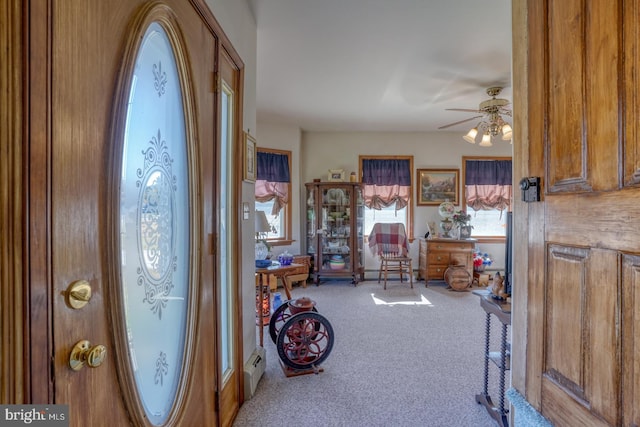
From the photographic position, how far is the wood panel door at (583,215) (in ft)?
2.33

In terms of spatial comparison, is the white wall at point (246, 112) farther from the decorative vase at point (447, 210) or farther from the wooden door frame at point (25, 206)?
the decorative vase at point (447, 210)

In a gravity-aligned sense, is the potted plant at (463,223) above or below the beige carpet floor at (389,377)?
above

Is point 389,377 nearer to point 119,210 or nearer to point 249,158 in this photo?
point 249,158

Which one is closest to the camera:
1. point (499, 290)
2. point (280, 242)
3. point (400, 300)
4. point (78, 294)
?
point (78, 294)

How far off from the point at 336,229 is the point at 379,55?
10.1 ft

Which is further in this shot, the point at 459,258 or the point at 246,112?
the point at 459,258

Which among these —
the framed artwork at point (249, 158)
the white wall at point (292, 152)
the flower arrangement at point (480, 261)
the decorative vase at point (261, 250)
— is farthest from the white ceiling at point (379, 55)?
the flower arrangement at point (480, 261)

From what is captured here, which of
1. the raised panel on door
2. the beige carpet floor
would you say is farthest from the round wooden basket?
the raised panel on door

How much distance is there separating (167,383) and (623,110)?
63.0 inches

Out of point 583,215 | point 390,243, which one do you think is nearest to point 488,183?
point 390,243

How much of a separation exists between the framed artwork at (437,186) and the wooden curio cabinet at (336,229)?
1.24 m

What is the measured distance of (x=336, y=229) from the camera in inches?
215

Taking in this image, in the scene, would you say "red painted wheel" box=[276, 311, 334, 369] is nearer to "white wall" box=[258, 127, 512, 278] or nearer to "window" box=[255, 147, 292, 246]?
"window" box=[255, 147, 292, 246]

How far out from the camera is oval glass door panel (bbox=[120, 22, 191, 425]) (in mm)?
981
